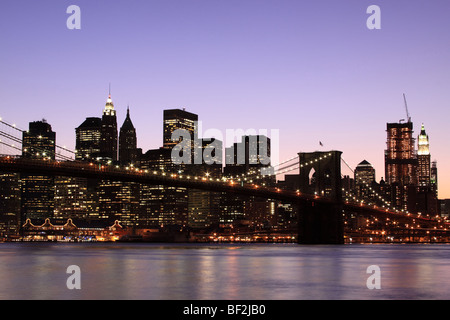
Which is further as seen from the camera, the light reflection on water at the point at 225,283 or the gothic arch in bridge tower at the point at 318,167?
the gothic arch in bridge tower at the point at 318,167

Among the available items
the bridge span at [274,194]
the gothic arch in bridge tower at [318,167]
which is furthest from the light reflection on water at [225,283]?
the gothic arch in bridge tower at [318,167]

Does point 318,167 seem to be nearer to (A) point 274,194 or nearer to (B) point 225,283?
(A) point 274,194

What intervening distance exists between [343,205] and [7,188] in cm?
14264

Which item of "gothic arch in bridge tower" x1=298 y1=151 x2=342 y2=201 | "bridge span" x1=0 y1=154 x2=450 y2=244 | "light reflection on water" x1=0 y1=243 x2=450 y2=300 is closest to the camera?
"light reflection on water" x1=0 y1=243 x2=450 y2=300

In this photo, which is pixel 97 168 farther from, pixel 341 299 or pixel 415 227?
pixel 415 227

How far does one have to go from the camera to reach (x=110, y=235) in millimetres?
158625

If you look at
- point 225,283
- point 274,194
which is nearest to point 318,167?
point 274,194

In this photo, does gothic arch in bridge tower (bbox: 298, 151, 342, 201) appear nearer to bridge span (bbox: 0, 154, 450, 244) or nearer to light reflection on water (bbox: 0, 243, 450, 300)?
bridge span (bbox: 0, 154, 450, 244)

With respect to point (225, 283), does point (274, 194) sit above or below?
above

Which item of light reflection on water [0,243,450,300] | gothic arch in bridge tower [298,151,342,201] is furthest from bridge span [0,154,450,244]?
light reflection on water [0,243,450,300]

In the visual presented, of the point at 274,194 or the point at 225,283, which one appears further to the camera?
the point at 274,194

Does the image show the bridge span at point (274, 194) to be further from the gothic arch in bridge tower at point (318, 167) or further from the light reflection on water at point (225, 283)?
the light reflection on water at point (225, 283)

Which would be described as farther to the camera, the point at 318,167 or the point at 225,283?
the point at 318,167
